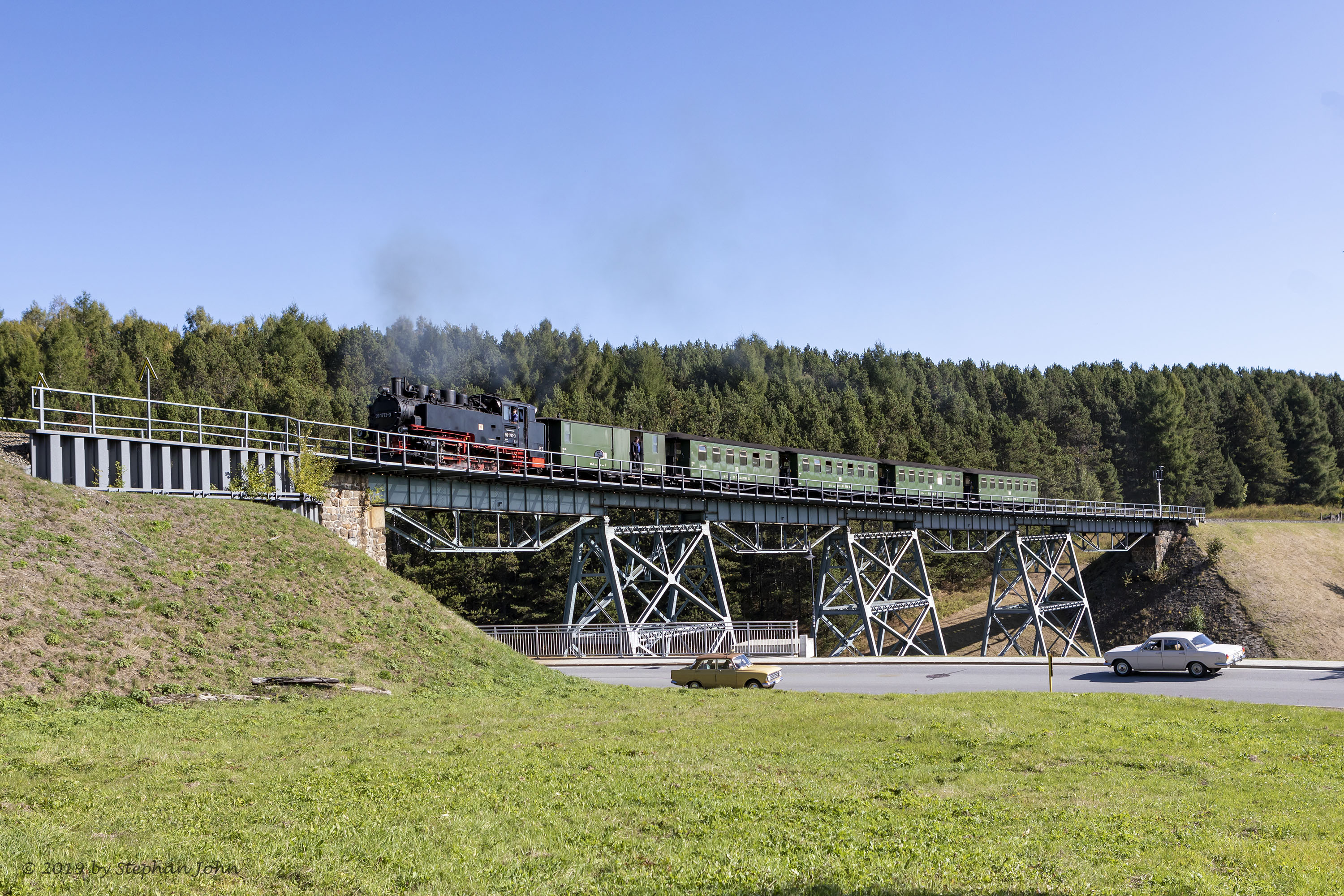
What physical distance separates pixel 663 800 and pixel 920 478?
46196 millimetres

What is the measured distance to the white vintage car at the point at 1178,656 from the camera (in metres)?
A: 25.9

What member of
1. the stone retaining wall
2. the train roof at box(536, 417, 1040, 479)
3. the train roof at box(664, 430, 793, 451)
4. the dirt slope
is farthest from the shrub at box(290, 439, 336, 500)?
the train roof at box(664, 430, 793, 451)

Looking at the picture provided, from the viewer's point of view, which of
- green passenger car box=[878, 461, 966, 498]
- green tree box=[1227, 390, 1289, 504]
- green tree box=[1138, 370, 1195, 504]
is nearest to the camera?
green passenger car box=[878, 461, 966, 498]

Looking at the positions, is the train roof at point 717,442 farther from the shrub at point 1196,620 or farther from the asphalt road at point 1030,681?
the shrub at point 1196,620

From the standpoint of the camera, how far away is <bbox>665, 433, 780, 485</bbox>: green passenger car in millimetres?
42969

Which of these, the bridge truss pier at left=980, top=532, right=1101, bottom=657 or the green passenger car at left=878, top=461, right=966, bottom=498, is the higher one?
the green passenger car at left=878, top=461, right=966, bottom=498

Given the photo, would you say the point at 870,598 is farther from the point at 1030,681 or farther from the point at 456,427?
the point at 456,427

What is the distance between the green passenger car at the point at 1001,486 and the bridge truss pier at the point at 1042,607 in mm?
2758

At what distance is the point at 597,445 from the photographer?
3928 cm

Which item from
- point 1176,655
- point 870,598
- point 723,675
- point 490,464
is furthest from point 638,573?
point 1176,655

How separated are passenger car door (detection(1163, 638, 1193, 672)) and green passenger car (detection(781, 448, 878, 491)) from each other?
21.5 m

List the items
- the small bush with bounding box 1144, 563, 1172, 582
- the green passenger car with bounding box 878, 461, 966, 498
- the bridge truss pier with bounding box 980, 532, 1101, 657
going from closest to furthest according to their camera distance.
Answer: the bridge truss pier with bounding box 980, 532, 1101, 657 < the green passenger car with bounding box 878, 461, 966, 498 < the small bush with bounding box 1144, 563, 1172, 582

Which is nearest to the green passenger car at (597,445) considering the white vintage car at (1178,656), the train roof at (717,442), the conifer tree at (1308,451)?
the train roof at (717,442)

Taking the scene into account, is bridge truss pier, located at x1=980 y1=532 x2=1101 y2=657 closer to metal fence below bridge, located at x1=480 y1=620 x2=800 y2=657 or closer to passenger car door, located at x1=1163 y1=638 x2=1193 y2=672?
metal fence below bridge, located at x1=480 y1=620 x2=800 y2=657
